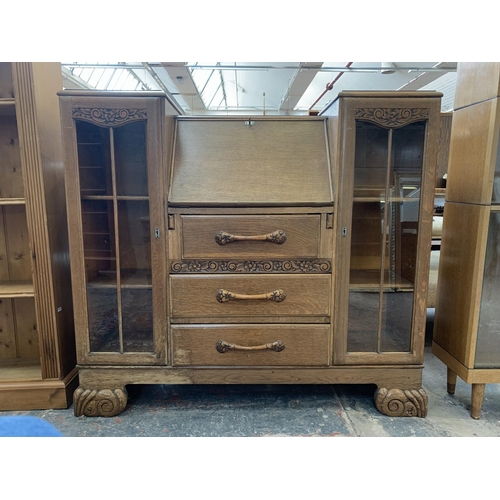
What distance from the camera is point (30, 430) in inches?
23.7

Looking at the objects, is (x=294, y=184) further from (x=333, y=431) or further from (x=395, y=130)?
(x=333, y=431)

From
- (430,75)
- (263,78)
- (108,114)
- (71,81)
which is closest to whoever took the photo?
(108,114)

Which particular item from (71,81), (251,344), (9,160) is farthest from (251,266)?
(71,81)

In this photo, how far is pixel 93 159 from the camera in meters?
1.15

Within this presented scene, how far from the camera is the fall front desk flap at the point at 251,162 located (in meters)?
1.16

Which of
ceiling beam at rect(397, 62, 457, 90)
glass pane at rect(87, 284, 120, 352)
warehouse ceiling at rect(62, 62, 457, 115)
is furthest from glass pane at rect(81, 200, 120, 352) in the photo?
ceiling beam at rect(397, 62, 457, 90)

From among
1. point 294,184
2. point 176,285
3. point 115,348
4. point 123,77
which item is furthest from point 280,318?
point 123,77

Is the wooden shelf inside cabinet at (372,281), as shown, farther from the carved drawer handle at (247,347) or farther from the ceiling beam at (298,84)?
the ceiling beam at (298,84)

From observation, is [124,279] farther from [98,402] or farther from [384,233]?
[384,233]

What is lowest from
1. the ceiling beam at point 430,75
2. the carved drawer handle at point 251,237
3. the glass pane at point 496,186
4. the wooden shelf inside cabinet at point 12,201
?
the carved drawer handle at point 251,237

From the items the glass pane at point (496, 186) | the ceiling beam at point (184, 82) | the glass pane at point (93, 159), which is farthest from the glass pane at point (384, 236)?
the ceiling beam at point (184, 82)

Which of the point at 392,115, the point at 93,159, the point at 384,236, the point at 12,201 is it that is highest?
the point at 392,115

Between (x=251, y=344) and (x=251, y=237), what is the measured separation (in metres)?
0.43
